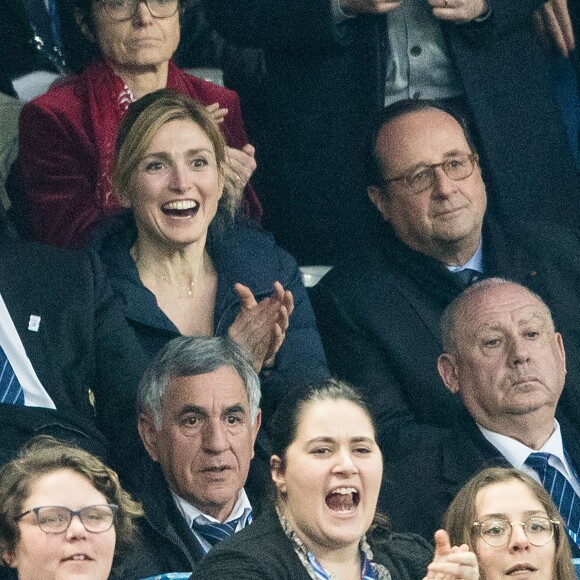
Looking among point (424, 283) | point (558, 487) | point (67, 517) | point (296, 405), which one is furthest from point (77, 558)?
point (424, 283)

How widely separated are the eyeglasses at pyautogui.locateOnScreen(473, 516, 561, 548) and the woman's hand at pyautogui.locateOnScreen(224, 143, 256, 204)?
1.47 m

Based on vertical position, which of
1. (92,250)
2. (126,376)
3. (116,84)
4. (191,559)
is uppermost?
(116,84)

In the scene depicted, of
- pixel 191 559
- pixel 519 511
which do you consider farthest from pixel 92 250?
pixel 519 511

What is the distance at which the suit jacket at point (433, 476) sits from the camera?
585 cm

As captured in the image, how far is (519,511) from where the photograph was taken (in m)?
5.39

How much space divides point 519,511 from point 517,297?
1.09m

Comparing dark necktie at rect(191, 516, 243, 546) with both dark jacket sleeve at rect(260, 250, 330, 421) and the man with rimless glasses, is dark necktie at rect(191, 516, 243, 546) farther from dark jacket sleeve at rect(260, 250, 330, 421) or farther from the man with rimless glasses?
the man with rimless glasses

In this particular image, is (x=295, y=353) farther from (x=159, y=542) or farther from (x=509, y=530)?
(x=509, y=530)

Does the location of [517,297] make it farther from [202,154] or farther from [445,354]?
[202,154]

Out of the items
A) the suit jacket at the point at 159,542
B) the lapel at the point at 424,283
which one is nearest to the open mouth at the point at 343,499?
the suit jacket at the point at 159,542

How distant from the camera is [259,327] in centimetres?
604

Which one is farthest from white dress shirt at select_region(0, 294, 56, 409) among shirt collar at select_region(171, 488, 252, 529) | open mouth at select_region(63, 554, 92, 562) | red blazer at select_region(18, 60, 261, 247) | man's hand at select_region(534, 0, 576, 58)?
man's hand at select_region(534, 0, 576, 58)

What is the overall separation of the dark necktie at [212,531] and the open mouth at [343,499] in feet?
1.77

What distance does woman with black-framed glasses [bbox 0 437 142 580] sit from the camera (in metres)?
4.96
